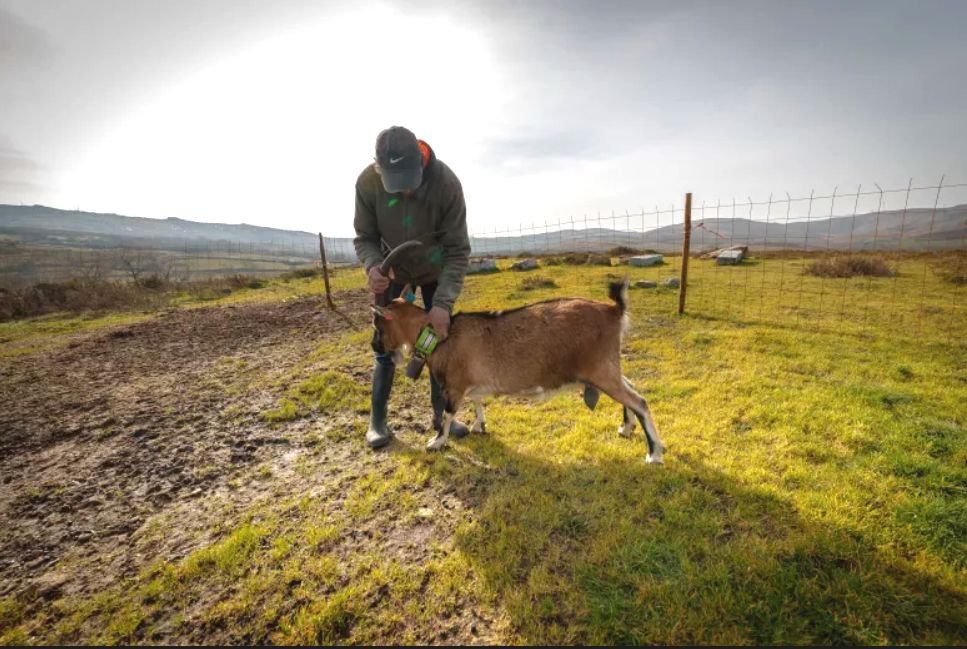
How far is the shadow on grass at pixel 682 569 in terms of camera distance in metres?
2.35

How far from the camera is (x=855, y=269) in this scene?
58.3ft

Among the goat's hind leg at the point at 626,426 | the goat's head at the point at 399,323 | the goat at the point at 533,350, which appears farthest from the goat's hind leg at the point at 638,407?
the goat's head at the point at 399,323

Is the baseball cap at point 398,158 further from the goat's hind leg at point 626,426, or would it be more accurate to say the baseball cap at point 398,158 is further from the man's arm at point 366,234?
the goat's hind leg at point 626,426

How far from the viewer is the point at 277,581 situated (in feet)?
9.61

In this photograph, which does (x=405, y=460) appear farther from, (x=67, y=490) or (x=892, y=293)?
(x=892, y=293)

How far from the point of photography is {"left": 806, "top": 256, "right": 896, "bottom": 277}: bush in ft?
57.3

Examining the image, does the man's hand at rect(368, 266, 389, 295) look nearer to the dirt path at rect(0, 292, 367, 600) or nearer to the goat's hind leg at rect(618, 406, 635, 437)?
the dirt path at rect(0, 292, 367, 600)

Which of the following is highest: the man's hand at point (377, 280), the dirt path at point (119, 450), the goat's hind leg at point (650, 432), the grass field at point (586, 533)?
the man's hand at point (377, 280)

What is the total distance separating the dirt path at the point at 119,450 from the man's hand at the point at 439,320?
8.02ft

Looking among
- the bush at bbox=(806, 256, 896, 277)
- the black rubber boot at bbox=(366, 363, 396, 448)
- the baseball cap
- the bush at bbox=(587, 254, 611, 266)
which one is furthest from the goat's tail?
the bush at bbox=(587, 254, 611, 266)

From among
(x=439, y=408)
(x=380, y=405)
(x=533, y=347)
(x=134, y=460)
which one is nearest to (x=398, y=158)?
(x=533, y=347)

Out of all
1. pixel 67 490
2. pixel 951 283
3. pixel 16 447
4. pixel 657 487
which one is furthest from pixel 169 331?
pixel 951 283

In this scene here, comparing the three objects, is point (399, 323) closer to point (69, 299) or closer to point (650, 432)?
point (650, 432)

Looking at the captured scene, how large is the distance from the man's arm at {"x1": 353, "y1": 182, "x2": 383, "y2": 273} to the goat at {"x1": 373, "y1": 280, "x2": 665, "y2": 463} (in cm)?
59
